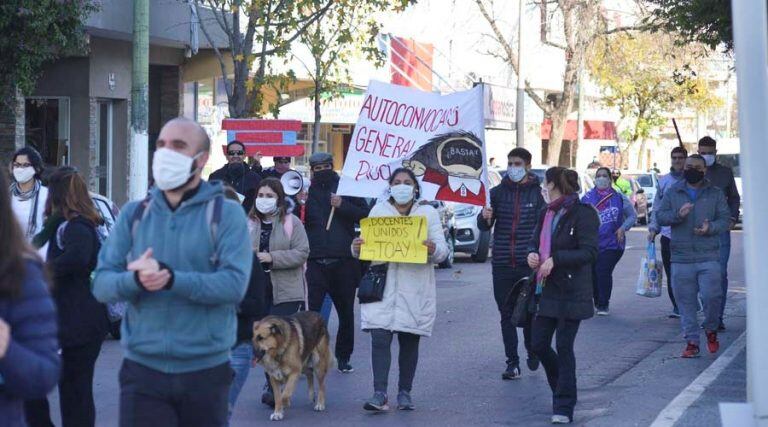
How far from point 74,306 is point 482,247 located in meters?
17.4

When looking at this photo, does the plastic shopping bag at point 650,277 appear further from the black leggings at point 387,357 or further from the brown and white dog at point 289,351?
the brown and white dog at point 289,351

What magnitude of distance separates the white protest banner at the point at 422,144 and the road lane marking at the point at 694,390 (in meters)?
2.25

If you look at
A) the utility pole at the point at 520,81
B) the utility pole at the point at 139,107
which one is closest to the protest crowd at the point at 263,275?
the utility pole at the point at 139,107

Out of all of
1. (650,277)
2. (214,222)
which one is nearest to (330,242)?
(650,277)

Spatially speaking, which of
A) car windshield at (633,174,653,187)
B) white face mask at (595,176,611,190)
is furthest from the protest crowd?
car windshield at (633,174,653,187)

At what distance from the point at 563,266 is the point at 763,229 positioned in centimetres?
462

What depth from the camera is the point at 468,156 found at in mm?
10523

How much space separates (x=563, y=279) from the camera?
8.65 metres

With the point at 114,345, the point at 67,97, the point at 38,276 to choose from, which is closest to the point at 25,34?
the point at 114,345

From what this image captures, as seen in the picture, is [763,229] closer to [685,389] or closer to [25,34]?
[685,389]

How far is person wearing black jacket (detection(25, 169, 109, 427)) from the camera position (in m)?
6.59

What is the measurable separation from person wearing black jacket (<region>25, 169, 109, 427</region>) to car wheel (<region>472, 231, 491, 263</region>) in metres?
17.1

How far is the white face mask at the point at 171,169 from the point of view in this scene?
15.3ft

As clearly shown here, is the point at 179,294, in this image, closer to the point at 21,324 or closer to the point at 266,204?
the point at 21,324
